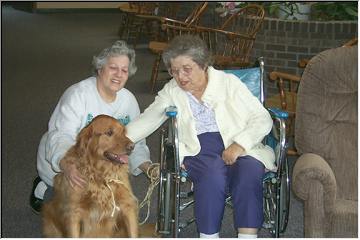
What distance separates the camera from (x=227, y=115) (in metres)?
2.91

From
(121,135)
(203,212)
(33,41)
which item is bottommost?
(203,212)

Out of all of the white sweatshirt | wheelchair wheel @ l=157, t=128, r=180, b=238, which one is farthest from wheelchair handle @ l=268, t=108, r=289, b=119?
the white sweatshirt

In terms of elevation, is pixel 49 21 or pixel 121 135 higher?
pixel 49 21

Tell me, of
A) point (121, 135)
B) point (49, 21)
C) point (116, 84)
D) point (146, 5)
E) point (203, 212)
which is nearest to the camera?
point (121, 135)

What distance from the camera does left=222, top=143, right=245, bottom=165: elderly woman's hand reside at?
282cm

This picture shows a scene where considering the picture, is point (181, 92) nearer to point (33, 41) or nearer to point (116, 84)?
point (116, 84)

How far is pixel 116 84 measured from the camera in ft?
8.42

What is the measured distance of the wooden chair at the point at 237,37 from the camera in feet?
17.7

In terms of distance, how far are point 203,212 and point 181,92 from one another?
1.76 feet

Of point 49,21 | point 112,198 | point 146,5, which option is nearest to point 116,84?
point 112,198

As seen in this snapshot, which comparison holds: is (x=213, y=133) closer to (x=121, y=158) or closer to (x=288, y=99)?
(x=121, y=158)

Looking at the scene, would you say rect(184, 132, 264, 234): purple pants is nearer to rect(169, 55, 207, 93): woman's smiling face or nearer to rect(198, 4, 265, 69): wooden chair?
rect(169, 55, 207, 93): woman's smiling face

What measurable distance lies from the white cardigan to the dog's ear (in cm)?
48

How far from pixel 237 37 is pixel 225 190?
2857 millimetres
